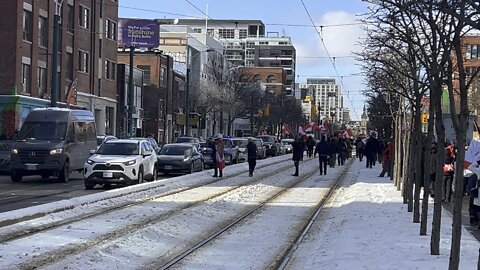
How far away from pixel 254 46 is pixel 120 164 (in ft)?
516

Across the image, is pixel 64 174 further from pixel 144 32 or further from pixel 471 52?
pixel 144 32

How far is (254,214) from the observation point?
1823 centimetres

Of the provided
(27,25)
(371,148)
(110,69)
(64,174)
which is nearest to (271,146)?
(110,69)

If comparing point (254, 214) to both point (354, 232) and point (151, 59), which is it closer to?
point (354, 232)

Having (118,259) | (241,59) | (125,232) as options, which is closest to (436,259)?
(118,259)

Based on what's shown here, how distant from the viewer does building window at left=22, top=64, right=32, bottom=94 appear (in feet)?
158

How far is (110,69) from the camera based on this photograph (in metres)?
64.2

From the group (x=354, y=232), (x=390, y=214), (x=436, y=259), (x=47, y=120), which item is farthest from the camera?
(x=47, y=120)

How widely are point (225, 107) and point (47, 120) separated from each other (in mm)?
47675

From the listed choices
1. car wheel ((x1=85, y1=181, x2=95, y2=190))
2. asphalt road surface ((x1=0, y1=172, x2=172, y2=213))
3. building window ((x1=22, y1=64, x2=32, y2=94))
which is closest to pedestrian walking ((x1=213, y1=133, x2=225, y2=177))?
asphalt road surface ((x1=0, y1=172, x2=172, y2=213))

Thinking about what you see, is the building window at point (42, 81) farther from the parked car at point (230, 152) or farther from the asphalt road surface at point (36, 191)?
the asphalt road surface at point (36, 191)

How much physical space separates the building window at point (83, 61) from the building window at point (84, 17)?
84.0 inches

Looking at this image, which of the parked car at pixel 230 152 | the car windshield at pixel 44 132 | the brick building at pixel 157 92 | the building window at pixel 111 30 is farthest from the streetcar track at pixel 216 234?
the brick building at pixel 157 92

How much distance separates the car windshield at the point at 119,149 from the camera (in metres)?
26.8
